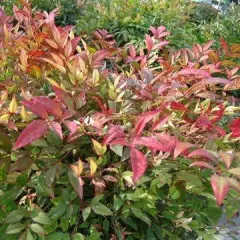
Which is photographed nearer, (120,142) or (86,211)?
(120,142)

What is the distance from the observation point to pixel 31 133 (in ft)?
3.27

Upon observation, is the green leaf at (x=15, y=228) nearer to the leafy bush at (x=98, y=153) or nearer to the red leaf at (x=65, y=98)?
the leafy bush at (x=98, y=153)

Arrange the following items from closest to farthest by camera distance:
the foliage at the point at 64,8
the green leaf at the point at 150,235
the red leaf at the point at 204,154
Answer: the red leaf at the point at 204,154, the green leaf at the point at 150,235, the foliage at the point at 64,8

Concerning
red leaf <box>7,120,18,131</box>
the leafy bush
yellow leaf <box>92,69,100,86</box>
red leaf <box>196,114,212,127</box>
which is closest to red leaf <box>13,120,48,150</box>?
the leafy bush

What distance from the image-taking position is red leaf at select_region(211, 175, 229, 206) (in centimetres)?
90

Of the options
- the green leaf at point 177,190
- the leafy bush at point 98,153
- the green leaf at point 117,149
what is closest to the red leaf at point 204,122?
the leafy bush at point 98,153

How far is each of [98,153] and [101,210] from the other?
0.55 feet

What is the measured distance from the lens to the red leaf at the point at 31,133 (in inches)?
38.4

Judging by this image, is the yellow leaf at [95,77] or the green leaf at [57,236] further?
the yellow leaf at [95,77]

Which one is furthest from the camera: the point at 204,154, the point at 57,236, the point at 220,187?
the point at 57,236

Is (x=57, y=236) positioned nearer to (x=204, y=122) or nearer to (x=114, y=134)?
(x=114, y=134)

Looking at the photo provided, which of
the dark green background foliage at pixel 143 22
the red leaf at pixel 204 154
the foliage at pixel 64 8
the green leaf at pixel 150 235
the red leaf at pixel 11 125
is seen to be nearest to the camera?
the red leaf at pixel 204 154

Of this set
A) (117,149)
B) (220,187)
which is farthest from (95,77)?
(220,187)

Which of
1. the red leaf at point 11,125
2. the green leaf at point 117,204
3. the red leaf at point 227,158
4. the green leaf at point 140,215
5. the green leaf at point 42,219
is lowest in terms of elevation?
the green leaf at point 140,215
